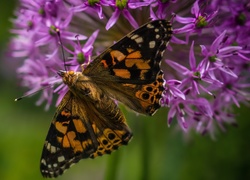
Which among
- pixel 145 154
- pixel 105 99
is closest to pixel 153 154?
pixel 145 154

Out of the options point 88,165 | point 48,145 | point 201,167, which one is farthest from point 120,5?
point 88,165

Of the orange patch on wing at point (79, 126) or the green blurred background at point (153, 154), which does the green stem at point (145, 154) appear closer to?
the green blurred background at point (153, 154)

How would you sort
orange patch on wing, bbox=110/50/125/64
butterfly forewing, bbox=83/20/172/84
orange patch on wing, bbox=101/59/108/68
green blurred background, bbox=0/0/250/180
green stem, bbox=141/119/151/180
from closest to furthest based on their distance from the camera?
butterfly forewing, bbox=83/20/172/84 < orange patch on wing, bbox=110/50/125/64 < orange patch on wing, bbox=101/59/108/68 < green stem, bbox=141/119/151/180 < green blurred background, bbox=0/0/250/180

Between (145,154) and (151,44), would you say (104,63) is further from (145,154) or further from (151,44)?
(145,154)

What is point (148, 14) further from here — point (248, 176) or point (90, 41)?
point (248, 176)

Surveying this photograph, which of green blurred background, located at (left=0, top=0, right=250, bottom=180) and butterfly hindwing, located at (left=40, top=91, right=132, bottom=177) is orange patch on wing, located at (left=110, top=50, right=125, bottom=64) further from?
green blurred background, located at (left=0, top=0, right=250, bottom=180)

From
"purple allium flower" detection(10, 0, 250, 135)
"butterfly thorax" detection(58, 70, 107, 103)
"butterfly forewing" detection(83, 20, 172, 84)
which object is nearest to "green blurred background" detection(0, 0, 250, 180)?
"purple allium flower" detection(10, 0, 250, 135)
